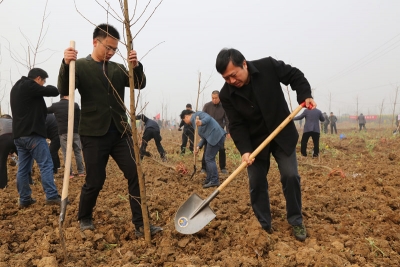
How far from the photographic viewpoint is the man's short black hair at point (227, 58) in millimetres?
2584

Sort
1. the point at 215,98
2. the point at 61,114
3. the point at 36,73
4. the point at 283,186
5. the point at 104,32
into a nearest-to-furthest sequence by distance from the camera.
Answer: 1. the point at 104,32
2. the point at 283,186
3. the point at 36,73
4. the point at 61,114
5. the point at 215,98

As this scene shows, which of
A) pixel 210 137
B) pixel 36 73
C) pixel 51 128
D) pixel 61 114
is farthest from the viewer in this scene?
pixel 51 128

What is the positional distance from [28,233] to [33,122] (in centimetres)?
151

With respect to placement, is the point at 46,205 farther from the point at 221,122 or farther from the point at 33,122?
the point at 221,122

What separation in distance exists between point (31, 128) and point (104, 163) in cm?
164

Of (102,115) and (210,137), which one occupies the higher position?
(102,115)

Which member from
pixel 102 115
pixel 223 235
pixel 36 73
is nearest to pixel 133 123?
pixel 102 115

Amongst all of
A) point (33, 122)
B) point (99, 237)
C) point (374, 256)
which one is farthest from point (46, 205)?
point (374, 256)

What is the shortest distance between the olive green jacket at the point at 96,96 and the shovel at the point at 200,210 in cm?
91

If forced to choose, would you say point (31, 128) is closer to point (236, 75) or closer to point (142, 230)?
point (142, 230)

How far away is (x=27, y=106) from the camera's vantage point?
3.95m

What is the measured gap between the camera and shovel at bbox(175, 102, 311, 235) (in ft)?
8.91

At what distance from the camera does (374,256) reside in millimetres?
2406

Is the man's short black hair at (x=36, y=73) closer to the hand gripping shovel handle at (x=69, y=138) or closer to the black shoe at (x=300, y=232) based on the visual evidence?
the hand gripping shovel handle at (x=69, y=138)
